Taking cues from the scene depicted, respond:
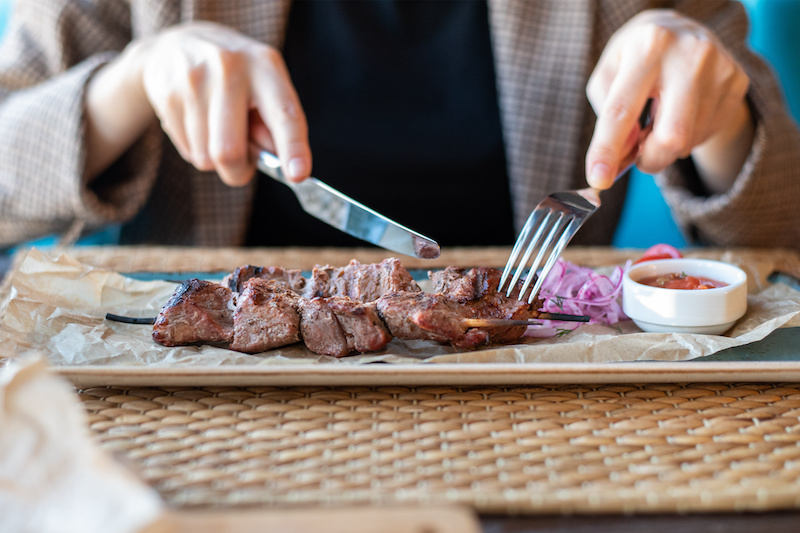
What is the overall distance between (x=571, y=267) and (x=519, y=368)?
2.69ft

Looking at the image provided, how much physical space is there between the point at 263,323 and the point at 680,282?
1243mm

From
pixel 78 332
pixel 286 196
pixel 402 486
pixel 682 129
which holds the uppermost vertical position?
pixel 682 129

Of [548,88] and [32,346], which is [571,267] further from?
[32,346]

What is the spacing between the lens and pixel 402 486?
3.84ft

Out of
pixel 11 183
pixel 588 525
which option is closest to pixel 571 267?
pixel 588 525

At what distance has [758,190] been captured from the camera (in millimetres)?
2857

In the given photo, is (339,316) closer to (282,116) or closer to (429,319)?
(429,319)

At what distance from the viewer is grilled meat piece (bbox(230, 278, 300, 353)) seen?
1751mm

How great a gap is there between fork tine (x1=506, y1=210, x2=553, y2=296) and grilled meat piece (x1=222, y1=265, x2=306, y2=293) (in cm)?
66

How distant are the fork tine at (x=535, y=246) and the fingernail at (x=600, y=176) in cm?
22

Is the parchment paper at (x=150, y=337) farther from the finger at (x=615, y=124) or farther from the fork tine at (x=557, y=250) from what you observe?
the finger at (x=615, y=124)

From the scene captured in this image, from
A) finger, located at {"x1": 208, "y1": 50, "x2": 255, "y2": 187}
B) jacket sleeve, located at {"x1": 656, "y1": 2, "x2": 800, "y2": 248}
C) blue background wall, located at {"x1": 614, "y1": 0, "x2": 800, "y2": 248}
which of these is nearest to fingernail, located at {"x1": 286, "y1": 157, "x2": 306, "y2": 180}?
finger, located at {"x1": 208, "y1": 50, "x2": 255, "y2": 187}

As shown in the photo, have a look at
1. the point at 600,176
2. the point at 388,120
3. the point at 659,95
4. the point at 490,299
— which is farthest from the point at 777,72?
the point at 490,299

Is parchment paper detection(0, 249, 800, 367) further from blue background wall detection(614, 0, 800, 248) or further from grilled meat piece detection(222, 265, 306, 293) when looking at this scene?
blue background wall detection(614, 0, 800, 248)
